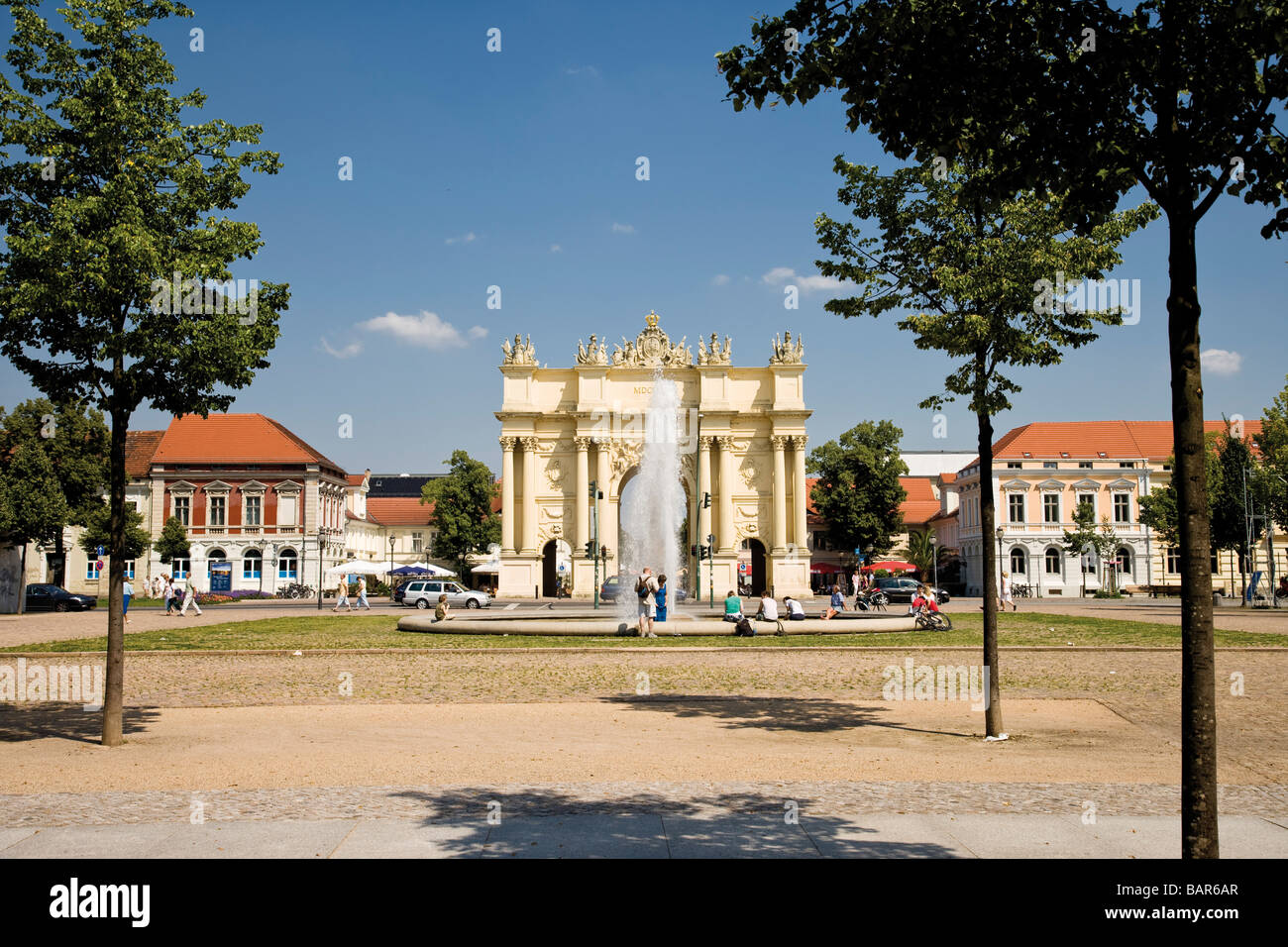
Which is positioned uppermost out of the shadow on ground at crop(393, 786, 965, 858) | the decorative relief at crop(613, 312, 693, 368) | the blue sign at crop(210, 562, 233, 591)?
the decorative relief at crop(613, 312, 693, 368)

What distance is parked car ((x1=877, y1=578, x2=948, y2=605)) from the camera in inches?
2056

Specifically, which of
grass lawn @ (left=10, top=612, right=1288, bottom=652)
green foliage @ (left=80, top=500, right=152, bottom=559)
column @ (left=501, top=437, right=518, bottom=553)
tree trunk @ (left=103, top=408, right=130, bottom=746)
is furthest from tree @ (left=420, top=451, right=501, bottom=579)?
tree trunk @ (left=103, top=408, right=130, bottom=746)

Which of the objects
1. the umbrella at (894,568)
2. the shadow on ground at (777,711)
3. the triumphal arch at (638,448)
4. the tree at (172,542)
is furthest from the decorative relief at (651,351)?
the shadow on ground at (777,711)

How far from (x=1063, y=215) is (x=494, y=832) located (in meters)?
6.08

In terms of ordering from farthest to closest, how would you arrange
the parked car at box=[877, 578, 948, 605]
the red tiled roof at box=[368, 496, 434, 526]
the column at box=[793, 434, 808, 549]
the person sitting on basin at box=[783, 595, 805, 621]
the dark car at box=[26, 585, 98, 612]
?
the red tiled roof at box=[368, 496, 434, 526] → the column at box=[793, 434, 808, 549] → the parked car at box=[877, 578, 948, 605] → the dark car at box=[26, 585, 98, 612] → the person sitting on basin at box=[783, 595, 805, 621]

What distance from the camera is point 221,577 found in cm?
7788

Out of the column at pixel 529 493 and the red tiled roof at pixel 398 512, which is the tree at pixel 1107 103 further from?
the red tiled roof at pixel 398 512

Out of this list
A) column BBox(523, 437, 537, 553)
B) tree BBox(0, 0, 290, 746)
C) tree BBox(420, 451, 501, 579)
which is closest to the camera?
tree BBox(0, 0, 290, 746)

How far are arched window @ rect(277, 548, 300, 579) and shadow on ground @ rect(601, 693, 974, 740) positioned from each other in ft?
223

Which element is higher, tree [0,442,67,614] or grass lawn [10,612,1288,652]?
tree [0,442,67,614]

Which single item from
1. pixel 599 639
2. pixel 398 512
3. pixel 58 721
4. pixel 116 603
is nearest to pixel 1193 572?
pixel 116 603

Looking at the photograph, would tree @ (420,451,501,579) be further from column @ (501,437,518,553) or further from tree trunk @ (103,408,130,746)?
tree trunk @ (103,408,130,746)

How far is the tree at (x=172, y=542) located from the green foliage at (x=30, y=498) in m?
22.5

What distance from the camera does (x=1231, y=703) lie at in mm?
15133
